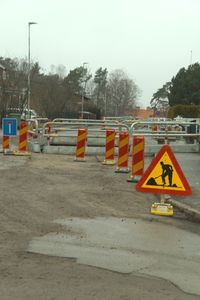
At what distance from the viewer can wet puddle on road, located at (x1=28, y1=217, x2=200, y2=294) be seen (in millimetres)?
5684

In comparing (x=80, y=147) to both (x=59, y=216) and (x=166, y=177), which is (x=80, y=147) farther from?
(x=59, y=216)

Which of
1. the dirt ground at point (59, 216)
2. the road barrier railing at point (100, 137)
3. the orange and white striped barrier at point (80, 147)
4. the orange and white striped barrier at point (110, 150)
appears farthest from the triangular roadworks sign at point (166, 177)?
the road barrier railing at point (100, 137)

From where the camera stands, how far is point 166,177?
9.02 meters

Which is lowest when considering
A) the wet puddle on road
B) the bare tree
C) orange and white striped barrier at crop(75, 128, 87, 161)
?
the wet puddle on road

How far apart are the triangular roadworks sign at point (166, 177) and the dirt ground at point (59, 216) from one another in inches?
17.2

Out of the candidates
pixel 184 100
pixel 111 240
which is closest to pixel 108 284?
pixel 111 240

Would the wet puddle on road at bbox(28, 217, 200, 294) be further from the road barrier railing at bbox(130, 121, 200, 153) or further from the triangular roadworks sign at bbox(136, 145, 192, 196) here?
the road barrier railing at bbox(130, 121, 200, 153)

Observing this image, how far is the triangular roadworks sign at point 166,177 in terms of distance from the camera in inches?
353

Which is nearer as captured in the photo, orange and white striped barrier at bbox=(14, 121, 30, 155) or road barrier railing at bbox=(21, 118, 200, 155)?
orange and white striped barrier at bbox=(14, 121, 30, 155)

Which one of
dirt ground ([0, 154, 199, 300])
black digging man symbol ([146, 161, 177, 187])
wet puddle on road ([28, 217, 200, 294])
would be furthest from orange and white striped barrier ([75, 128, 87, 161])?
wet puddle on road ([28, 217, 200, 294])

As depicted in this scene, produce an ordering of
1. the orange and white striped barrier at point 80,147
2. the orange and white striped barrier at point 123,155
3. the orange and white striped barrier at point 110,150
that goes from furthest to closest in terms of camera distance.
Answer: the orange and white striped barrier at point 80,147
the orange and white striped barrier at point 110,150
the orange and white striped barrier at point 123,155

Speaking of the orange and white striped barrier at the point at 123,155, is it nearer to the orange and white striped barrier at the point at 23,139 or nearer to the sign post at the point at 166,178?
the sign post at the point at 166,178

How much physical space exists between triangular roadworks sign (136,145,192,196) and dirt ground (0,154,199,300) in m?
0.44

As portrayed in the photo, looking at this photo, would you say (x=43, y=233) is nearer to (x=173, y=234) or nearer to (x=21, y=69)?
(x=173, y=234)
